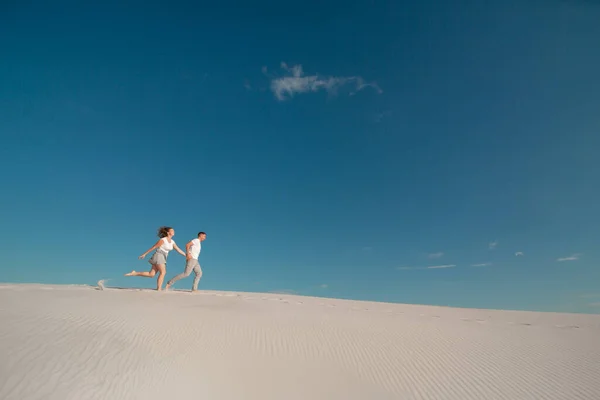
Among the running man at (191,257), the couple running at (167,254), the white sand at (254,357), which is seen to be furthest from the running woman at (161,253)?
the white sand at (254,357)

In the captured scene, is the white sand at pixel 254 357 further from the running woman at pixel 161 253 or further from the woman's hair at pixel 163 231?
the woman's hair at pixel 163 231

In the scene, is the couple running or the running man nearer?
the couple running

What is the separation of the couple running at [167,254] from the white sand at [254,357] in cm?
260

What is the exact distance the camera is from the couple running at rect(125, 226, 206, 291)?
453 inches

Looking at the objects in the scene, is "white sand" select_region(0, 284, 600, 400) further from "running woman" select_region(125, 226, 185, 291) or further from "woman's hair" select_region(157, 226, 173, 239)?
"woman's hair" select_region(157, 226, 173, 239)

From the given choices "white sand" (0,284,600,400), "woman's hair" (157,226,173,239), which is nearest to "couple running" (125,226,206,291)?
"woman's hair" (157,226,173,239)

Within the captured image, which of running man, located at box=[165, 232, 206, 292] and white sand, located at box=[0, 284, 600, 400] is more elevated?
running man, located at box=[165, 232, 206, 292]

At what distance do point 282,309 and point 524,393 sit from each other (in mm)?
6622

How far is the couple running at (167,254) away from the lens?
1150cm

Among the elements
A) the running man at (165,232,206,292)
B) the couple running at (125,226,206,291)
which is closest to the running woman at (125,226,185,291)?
the couple running at (125,226,206,291)

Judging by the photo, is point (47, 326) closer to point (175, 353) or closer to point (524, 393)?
point (175, 353)

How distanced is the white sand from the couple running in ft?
8.52

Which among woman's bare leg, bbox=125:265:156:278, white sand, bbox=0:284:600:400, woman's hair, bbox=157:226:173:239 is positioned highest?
woman's hair, bbox=157:226:173:239

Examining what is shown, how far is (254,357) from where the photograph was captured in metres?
6.02
